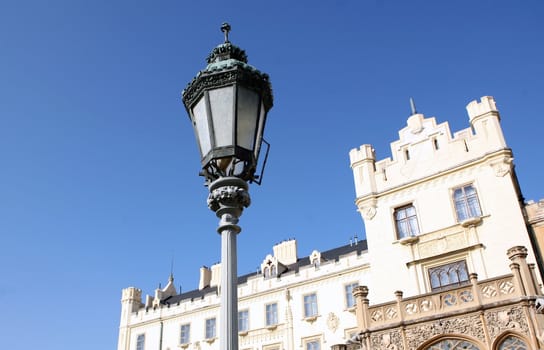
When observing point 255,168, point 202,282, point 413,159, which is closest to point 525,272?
point 413,159

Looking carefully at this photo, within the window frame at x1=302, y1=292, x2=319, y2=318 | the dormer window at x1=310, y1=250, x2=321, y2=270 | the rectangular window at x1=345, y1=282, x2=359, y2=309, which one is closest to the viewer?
the rectangular window at x1=345, y1=282, x2=359, y2=309

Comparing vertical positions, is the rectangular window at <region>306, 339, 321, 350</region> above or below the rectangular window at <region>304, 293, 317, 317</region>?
below

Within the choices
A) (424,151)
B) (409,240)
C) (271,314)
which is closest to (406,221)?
(409,240)

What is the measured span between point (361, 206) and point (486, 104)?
295 inches

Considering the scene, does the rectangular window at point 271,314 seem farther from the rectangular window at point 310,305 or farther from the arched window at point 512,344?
the arched window at point 512,344

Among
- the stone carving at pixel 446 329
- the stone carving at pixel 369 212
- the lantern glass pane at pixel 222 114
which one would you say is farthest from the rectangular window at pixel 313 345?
the lantern glass pane at pixel 222 114

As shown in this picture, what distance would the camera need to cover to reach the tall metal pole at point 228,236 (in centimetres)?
388

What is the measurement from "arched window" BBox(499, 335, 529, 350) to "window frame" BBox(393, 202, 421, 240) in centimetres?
740

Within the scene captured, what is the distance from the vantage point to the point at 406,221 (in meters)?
22.9

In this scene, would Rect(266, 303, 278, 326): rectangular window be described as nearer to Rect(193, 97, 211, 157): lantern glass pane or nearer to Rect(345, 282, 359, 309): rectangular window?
Rect(345, 282, 359, 309): rectangular window

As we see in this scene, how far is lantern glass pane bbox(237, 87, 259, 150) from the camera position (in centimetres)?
448

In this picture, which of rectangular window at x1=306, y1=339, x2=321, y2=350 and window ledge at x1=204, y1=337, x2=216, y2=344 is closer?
rectangular window at x1=306, y1=339, x2=321, y2=350

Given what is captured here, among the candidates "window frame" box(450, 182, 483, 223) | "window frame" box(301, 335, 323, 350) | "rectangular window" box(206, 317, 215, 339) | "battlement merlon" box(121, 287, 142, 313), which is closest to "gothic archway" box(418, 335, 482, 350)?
"window frame" box(450, 182, 483, 223)

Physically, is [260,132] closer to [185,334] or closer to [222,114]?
[222,114]
